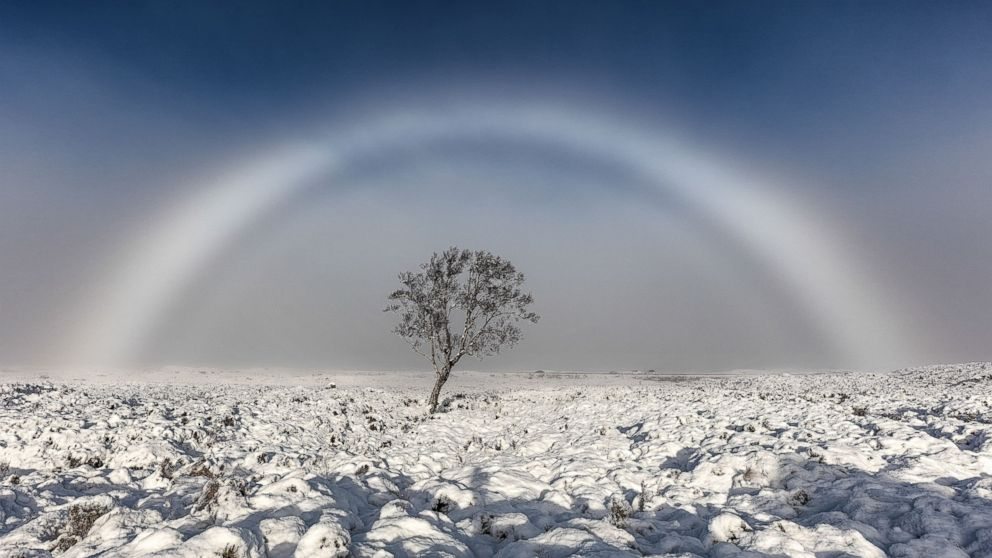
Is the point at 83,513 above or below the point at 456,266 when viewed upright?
below

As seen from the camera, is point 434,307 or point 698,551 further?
point 434,307

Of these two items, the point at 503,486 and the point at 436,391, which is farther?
the point at 436,391

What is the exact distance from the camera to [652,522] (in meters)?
A: 7.21

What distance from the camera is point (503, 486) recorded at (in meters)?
9.28

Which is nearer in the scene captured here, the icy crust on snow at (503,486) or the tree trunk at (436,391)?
the icy crust on snow at (503,486)

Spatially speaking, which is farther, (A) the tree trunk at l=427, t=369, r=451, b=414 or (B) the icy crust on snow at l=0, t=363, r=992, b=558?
(A) the tree trunk at l=427, t=369, r=451, b=414

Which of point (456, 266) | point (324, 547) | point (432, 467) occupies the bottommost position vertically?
point (432, 467)

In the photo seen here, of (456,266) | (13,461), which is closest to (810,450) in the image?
(13,461)

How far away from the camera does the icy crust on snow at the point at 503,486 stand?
5.64 metres

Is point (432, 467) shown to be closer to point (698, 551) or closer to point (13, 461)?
point (698, 551)

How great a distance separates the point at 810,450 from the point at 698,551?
234 inches

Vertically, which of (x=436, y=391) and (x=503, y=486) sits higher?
(x=436, y=391)

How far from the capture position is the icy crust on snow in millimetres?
5637

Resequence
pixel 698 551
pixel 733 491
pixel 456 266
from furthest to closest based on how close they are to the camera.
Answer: pixel 456 266
pixel 733 491
pixel 698 551
